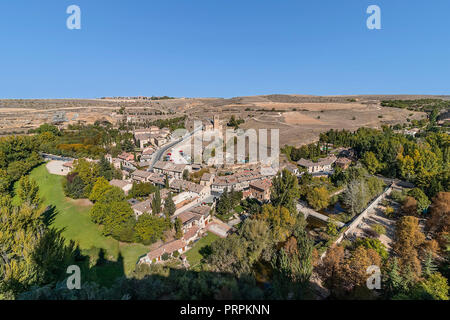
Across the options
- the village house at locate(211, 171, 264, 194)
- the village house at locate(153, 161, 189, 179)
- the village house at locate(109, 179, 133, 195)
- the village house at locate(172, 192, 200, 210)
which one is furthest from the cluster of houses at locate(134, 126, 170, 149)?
the village house at locate(172, 192, 200, 210)

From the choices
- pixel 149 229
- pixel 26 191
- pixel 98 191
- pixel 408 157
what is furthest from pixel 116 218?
pixel 408 157

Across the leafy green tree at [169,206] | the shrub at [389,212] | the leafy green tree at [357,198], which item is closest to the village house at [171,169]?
the leafy green tree at [169,206]

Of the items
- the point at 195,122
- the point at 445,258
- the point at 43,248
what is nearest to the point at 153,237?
the point at 43,248

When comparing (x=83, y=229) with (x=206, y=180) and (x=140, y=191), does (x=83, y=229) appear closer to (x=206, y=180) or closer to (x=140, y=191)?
(x=140, y=191)

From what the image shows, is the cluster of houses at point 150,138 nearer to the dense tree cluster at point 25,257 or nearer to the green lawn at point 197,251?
the green lawn at point 197,251

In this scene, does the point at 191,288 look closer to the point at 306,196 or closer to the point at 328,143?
the point at 306,196

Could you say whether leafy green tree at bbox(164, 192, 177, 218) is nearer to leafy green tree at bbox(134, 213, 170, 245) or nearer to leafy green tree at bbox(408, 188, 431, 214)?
leafy green tree at bbox(134, 213, 170, 245)

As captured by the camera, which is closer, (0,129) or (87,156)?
(87,156)
